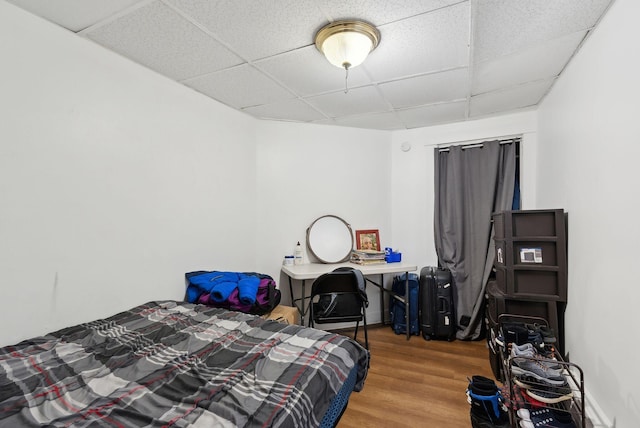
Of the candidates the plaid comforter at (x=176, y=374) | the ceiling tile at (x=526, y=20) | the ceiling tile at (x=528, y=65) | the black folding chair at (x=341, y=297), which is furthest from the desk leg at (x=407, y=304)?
the ceiling tile at (x=526, y=20)

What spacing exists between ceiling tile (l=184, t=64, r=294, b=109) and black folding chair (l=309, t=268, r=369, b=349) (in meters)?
1.63

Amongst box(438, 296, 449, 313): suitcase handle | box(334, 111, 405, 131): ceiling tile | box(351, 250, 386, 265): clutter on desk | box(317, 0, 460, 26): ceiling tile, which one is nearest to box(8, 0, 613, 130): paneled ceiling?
box(317, 0, 460, 26): ceiling tile

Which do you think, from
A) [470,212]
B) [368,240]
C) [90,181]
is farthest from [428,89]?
[90,181]

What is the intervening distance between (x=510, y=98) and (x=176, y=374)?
3.19 metres

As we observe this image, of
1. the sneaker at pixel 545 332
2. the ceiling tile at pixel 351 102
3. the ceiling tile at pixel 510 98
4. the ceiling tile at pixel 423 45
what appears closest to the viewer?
the ceiling tile at pixel 423 45

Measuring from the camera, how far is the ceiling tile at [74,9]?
1.47m

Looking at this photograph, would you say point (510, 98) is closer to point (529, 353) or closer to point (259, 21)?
point (529, 353)

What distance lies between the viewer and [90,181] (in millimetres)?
1783

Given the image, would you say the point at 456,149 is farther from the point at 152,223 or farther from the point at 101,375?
the point at 101,375

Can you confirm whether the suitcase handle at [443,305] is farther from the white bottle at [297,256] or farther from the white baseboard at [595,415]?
the white bottle at [297,256]

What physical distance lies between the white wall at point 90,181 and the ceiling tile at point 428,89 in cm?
160

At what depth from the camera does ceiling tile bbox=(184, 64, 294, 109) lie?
87.4 inches

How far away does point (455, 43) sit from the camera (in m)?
1.81

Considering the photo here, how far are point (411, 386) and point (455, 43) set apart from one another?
2.34m
